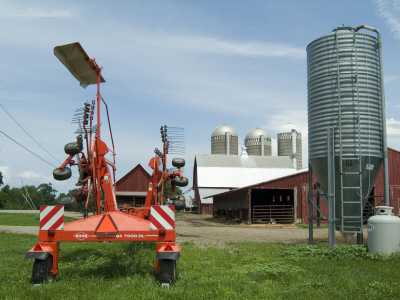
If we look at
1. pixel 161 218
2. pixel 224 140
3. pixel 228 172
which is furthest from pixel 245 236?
pixel 224 140

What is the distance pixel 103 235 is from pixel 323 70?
820 centimetres

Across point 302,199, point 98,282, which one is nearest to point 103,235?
point 98,282

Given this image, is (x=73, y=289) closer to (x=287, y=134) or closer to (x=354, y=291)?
(x=354, y=291)

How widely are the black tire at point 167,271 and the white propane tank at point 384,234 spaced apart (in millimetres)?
5420

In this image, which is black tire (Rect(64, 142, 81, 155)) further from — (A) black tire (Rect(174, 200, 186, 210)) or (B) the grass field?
(A) black tire (Rect(174, 200, 186, 210))

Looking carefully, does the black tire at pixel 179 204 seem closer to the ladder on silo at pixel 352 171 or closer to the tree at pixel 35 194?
the ladder on silo at pixel 352 171

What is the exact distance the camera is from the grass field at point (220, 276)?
5.85 meters

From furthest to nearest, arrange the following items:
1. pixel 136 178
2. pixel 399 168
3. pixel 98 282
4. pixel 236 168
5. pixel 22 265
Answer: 1. pixel 236 168
2. pixel 136 178
3. pixel 399 168
4. pixel 22 265
5. pixel 98 282

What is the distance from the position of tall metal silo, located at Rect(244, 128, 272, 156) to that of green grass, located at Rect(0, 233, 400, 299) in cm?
5357

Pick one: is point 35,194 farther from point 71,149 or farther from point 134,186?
point 71,149

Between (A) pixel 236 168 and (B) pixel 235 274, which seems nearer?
(B) pixel 235 274

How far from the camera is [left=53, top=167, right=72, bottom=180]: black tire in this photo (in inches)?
311

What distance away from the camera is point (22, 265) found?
27.5 ft

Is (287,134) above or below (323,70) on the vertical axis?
above
